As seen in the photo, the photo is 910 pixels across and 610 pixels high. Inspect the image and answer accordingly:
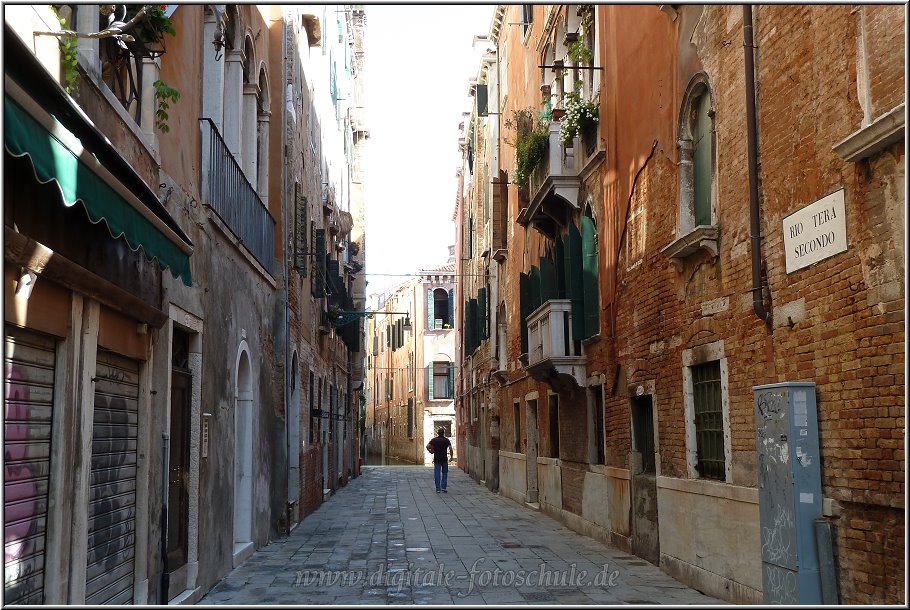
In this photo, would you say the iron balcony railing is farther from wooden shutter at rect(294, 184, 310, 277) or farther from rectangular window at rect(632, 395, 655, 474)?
rectangular window at rect(632, 395, 655, 474)

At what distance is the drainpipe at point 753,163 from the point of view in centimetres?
743

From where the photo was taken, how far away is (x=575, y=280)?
46.2 ft

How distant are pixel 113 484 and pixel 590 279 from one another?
337 inches

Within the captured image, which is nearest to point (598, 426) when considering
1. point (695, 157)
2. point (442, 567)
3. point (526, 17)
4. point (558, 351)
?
point (558, 351)

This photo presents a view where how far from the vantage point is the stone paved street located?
330 inches

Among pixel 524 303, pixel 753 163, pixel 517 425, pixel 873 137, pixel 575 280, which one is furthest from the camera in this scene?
pixel 517 425

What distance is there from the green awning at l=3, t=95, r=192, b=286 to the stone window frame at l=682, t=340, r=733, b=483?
5115 millimetres

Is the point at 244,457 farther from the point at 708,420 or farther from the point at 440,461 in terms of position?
the point at 440,461

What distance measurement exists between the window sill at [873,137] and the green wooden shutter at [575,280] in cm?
795

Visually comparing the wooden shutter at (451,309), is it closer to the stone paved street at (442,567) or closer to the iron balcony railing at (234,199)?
the stone paved street at (442,567)

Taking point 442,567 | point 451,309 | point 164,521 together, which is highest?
point 451,309

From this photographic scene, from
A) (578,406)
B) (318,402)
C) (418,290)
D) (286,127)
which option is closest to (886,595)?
(578,406)

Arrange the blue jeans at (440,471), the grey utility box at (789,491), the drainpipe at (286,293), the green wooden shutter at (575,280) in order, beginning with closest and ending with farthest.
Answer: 1. the grey utility box at (789,491)
2. the drainpipe at (286,293)
3. the green wooden shutter at (575,280)
4. the blue jeans at (440,471)
